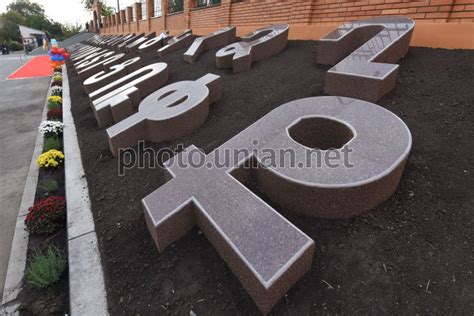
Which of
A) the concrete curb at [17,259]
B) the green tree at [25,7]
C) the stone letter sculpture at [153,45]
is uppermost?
the green tree at [25,7]

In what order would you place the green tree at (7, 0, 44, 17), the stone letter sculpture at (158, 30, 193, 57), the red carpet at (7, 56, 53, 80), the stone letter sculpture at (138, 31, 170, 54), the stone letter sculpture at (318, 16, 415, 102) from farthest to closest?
the green tree at (7, 0, 44, 17)
the red carpet at (7, 56, 53, 80)
the stone letter sculpture at (138, 31, 170, 54)
the stone letter sculpture at (158, 30, 193, 57)
the stone letter sculpture at (318, 16, 415, 102)

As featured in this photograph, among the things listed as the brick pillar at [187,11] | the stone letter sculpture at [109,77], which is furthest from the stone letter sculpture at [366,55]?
the brick pillar at [187,11]

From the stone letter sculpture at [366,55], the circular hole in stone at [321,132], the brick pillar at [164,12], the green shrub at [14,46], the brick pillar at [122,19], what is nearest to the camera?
the circular hole in stone at [321,132]

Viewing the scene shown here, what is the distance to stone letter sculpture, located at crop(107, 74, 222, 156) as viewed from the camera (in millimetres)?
5176

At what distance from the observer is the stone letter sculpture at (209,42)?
387 inches

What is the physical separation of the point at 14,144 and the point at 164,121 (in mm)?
6027

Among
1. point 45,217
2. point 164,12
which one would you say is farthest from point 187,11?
point 45,217

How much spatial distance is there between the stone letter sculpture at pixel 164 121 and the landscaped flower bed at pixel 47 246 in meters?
1.46

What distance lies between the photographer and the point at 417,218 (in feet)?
8.95

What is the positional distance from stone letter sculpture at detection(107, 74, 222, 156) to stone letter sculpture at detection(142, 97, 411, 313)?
153 cm

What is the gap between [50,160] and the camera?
18.2 ft

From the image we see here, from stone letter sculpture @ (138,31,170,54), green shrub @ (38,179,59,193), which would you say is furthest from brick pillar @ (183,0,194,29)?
green shrub @ (38,179,59,193)

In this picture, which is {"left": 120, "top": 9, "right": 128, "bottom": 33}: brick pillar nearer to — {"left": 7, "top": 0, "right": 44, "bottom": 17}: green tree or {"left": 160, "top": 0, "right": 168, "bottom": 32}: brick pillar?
{"left": 160, "top": 0, "right": 168, "bottom": 32}: brick pillar

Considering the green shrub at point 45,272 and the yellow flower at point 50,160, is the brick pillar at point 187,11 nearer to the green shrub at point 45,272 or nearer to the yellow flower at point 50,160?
the yellow flower at point 50,160
